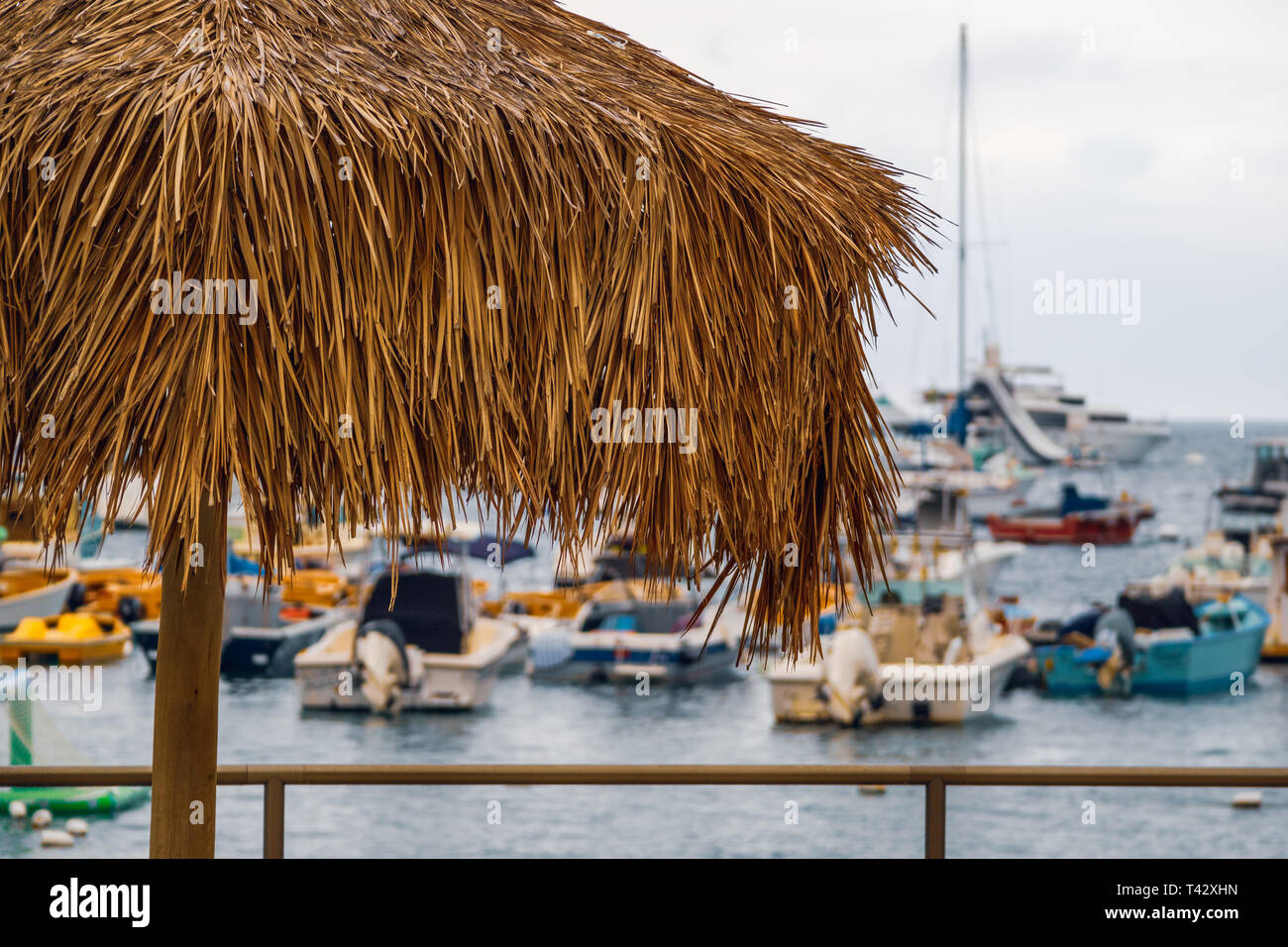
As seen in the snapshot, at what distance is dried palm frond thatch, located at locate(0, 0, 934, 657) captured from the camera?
1.86 meters

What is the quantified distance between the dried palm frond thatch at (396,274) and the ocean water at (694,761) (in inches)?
443

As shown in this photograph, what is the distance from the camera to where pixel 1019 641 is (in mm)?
28109

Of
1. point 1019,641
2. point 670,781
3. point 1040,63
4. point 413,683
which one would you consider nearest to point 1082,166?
point 1040,63

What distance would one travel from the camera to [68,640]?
89.5ft

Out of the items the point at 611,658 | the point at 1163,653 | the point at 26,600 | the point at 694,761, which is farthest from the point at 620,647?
the point at 26,600

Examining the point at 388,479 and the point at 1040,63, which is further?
the point at 1040,63

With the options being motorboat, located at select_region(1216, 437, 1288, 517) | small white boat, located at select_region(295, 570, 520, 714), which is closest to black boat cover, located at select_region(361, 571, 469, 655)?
small white boat, located at select_region(295, 570, 520, 714)

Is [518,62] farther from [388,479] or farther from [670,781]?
[670,781]

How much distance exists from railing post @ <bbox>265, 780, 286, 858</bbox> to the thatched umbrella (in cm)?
38

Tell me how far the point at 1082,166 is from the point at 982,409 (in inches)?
562

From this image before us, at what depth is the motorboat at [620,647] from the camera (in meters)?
27.7

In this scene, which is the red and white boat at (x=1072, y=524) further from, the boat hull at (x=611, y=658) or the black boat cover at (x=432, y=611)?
the black boat cover at (x=432, y=611)

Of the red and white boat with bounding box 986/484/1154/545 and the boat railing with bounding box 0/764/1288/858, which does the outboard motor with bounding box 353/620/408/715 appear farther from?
the red and white boat with bounding box 986/484/1154/545

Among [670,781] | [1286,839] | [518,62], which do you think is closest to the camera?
[518,62]
